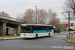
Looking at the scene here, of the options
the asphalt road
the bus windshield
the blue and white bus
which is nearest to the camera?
the asphalt road

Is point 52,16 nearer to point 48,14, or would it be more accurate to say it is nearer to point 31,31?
point 48,14

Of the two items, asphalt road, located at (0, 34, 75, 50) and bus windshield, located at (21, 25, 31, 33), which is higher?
bus windshield, located at (21, 25, 31, 33)

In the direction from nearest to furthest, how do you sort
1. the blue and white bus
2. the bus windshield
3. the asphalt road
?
the asphalt road
the blue and white bus
the bus windshield

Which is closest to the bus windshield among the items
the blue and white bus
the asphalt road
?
the blue and white bus

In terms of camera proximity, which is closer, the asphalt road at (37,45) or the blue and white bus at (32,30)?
the asphalt road at (37,45)

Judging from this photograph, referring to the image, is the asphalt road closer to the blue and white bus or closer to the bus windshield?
the blue and white bus

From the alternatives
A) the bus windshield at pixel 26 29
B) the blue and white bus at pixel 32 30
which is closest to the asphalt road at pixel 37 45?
the blue and white bus at pixel 32 30

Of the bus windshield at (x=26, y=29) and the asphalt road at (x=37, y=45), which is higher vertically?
the bus windshield at (x=26, y=29)

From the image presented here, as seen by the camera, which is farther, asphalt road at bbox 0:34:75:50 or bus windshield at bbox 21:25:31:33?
bus windshield at bbox 21:25:31:33

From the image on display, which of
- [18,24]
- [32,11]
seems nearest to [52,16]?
[32,11]

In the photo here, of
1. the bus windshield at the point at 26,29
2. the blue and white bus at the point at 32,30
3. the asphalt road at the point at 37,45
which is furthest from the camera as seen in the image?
the bus windshield at the point at 26,29

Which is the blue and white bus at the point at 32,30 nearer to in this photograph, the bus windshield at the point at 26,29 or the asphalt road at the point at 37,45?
the bus windshield at the point at 26,29

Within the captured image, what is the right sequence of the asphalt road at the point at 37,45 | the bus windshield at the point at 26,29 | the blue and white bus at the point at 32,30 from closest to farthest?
the asphalt road at the point at 37,45 → the blue and white bus at the point at 32,30 → the bus windshield at the point at 26,29

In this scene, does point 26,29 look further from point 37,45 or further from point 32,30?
point 37,45
